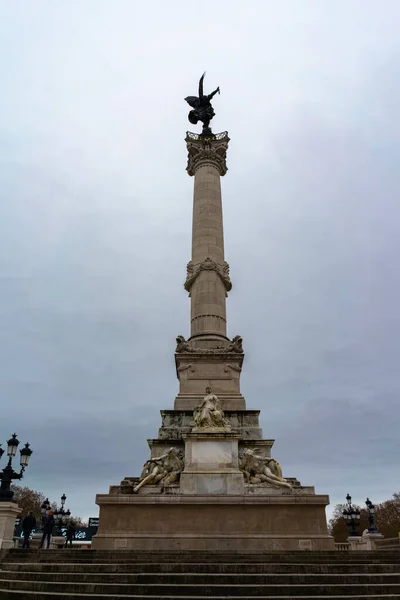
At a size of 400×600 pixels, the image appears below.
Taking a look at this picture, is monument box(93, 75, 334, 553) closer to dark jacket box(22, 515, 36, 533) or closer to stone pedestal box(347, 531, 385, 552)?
dark jacket box(22, 515, 36, 533)

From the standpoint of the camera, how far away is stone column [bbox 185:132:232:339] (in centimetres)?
2364

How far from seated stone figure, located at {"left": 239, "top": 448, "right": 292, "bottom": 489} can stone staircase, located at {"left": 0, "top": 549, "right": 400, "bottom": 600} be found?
5951mm

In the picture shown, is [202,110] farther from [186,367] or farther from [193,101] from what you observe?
[186,367]

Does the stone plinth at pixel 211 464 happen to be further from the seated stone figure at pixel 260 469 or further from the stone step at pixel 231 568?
the stone step at pixel 231 568

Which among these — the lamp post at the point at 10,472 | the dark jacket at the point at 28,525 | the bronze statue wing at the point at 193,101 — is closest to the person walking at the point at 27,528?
the dark jacket at the point at 28,525

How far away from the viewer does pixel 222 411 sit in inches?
766

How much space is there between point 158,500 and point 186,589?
8010 millimetres

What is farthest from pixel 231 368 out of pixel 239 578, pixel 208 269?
pixel 239 578

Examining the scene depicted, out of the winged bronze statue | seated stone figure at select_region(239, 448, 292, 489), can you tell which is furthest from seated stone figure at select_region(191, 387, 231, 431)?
the winged bronze statue

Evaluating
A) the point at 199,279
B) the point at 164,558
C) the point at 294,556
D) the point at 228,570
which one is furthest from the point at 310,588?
the point at 199,279

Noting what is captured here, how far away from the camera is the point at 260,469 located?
17906 millimetres

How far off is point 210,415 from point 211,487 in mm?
2772

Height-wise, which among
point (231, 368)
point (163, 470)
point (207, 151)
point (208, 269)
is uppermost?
point (207, 151)

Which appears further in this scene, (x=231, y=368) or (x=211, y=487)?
(x=231, y=368)
